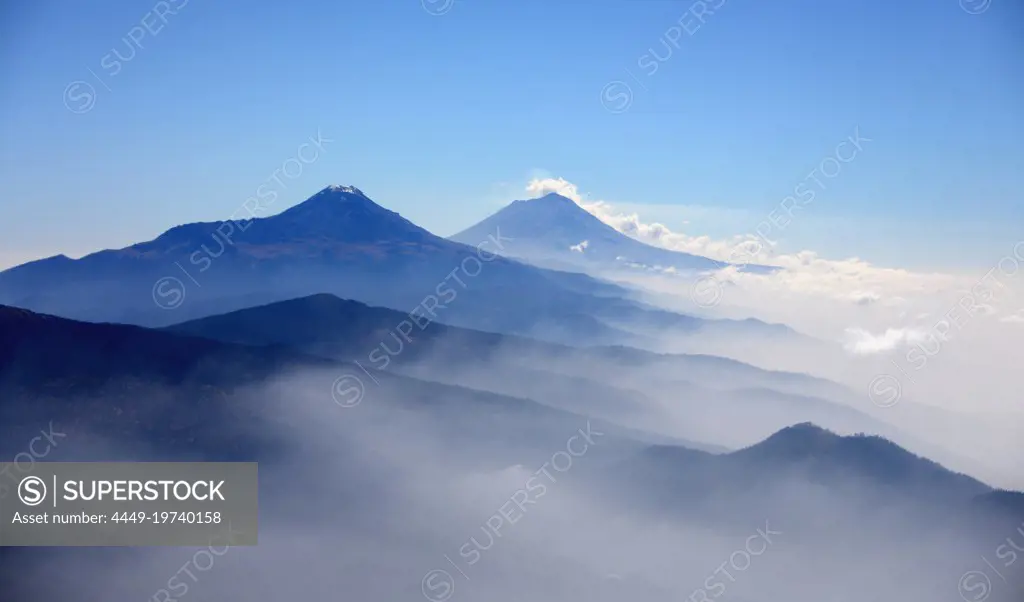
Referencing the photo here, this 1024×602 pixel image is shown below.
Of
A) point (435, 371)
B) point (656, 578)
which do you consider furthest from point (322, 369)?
point (656, 578)

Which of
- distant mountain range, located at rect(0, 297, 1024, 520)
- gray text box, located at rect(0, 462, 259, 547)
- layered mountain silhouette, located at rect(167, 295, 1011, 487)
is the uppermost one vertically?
layered mountain silhouette, located at rect(167, 295, 1011, 487)

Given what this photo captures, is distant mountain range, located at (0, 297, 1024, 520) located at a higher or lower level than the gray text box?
higher

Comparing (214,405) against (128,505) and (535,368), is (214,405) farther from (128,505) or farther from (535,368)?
(535,368)

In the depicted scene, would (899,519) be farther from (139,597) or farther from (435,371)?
(139,597)

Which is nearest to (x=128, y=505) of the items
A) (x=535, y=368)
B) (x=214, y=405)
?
(x=214, y=405)

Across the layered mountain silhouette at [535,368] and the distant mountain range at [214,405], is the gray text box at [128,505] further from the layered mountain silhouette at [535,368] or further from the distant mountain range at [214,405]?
the layered mountain silhouette at [535,368]

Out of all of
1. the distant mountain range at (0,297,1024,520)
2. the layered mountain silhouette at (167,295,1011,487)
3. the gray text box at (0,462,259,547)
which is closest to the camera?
the gray text box at (0,462,259,547)

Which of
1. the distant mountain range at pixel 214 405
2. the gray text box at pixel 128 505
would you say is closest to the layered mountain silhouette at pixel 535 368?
the distant mountain range at pixel 214 405

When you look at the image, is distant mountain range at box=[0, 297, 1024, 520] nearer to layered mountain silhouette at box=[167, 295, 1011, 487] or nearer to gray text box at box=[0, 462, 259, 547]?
layered mountain silhouette at box=[167, 295, 1011, 487]

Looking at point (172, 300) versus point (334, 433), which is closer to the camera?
point (334, 433)

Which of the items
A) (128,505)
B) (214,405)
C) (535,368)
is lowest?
(128,505)

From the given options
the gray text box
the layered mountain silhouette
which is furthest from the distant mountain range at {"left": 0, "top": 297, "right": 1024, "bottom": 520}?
the gray text box
